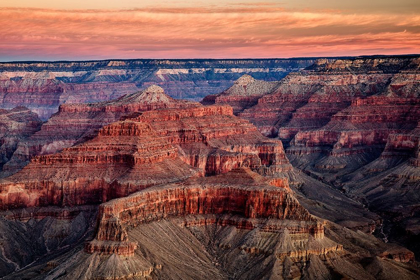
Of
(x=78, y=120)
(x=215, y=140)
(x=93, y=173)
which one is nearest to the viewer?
(x=93, y=173)

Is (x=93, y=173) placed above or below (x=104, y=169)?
below

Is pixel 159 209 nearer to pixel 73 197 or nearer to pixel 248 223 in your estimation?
pixel 248 223

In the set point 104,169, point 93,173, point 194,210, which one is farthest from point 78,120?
point 194,210

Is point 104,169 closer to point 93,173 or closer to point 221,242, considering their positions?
→ point 93,173

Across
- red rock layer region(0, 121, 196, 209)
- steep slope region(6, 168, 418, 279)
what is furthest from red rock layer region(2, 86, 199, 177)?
steep slope region(6, 168, 418, 279)

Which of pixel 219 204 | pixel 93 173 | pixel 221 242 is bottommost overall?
pixel 221 242

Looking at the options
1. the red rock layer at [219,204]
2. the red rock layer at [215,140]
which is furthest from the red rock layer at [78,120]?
the red rock layer at [219,204]

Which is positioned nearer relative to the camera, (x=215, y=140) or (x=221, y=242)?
(x=221, y=242)
